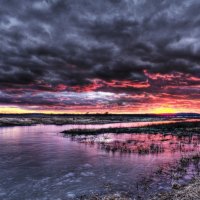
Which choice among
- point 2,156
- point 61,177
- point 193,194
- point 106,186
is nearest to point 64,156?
point 2,156

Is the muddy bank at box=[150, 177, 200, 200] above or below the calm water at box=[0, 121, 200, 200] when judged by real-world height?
above

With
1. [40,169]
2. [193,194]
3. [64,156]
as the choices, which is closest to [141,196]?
[193,194]

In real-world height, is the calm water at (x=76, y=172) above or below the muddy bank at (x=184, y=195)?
below

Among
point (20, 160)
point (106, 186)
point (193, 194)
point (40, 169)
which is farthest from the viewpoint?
point (20, 160)

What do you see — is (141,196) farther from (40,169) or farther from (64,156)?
(64,156)

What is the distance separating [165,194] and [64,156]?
19.5m

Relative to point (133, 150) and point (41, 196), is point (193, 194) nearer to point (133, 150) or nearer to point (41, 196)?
point (41, 196)

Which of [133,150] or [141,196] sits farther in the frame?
[133,150]

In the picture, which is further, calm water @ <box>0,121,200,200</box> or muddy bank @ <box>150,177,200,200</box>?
calm water @ <box>0,121,200,200</box>

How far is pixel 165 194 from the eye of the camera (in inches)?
650

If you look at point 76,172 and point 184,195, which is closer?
point 184,195

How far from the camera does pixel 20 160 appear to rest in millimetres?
30469

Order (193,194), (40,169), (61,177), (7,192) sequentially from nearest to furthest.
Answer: (193,194) < (7,192) < (61,177) < (40,169)

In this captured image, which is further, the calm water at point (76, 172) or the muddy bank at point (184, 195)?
the calm water at point (76, 172)
